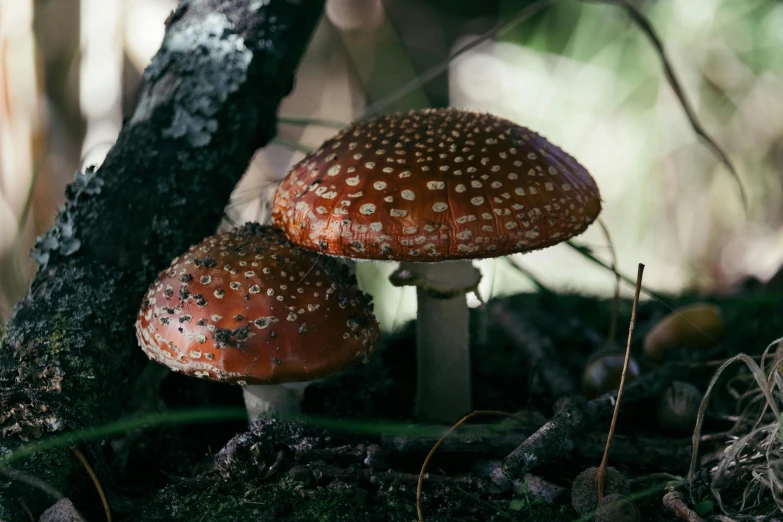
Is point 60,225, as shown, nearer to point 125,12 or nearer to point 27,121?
point 27,121

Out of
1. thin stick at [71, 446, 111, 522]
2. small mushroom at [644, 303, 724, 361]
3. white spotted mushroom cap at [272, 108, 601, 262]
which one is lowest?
small mushroom at [644, 303, 724, 361]

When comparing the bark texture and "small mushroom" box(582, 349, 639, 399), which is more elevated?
the bark texture

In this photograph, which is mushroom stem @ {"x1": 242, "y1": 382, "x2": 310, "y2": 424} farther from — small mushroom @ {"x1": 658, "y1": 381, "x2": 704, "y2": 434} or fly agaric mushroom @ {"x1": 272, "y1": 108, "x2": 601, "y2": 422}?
small mushroom @ {"x1": 658, "y1": 381, "x2": 704, "y2": 434}

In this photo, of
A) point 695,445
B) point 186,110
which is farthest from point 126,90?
point 695,445

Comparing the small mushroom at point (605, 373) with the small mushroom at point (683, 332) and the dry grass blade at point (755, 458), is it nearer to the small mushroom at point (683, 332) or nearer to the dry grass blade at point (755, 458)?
the small mushroom at point (683, 332)

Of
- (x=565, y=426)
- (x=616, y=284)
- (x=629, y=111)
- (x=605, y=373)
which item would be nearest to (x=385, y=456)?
(x=565, y=426)

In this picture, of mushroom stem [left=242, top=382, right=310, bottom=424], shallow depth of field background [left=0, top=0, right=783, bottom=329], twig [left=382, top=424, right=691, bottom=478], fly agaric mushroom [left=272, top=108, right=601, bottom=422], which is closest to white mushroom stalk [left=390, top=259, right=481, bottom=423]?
fly agaric mushroom [left=272, top=108, right=601, bottom=422]

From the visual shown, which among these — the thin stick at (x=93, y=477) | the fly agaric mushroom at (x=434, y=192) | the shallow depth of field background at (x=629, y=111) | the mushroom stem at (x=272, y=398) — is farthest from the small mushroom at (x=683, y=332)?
the thin stick at (x=93, y=477)
